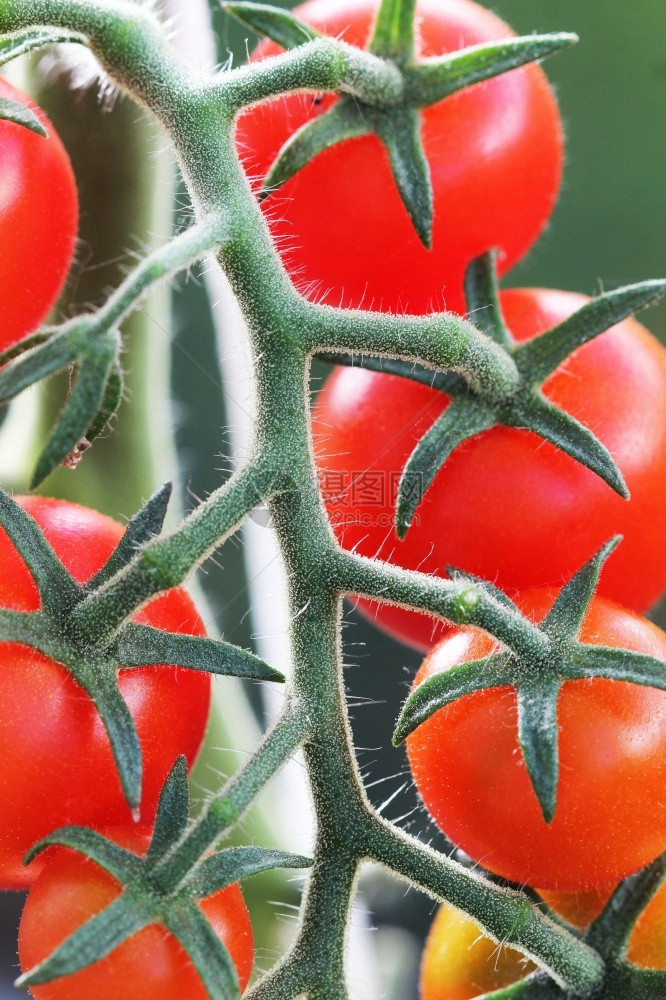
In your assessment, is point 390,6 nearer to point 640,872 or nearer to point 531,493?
point 531,493

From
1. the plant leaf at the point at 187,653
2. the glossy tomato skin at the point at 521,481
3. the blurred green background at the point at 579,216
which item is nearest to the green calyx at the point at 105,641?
the plant leaf at the point at 187,653

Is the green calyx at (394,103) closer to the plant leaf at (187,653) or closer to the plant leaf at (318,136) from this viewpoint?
the plant leaf at (318,136)

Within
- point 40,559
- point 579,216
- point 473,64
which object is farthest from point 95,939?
point 579,216

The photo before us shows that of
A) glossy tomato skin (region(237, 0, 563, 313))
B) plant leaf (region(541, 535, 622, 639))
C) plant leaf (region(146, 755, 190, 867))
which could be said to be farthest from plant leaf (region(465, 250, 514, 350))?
plant leaf (region(146, 755, 190, 867))

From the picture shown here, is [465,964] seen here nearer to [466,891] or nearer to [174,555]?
[466,891]

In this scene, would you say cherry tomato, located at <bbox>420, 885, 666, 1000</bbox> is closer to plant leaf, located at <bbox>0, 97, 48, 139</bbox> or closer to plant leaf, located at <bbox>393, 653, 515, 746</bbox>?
plant leaf, located at <bbox>393, 653, 515, 746</bbox>
